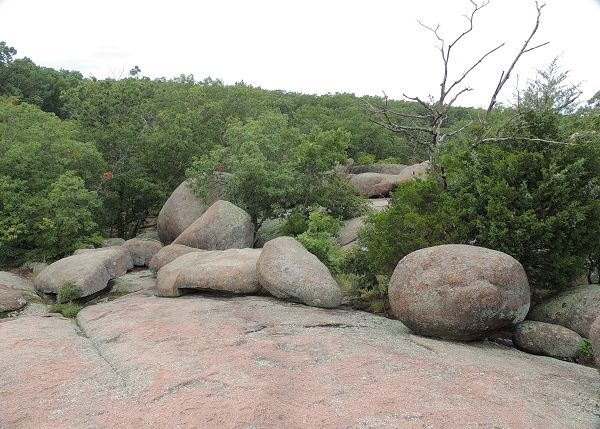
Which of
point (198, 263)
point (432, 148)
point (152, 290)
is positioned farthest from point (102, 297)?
point (432, 148)

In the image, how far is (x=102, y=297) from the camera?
13.8 meters

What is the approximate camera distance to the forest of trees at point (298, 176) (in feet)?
30.1

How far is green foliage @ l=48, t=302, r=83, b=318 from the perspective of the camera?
1202 centimetres

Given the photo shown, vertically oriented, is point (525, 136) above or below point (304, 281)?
above

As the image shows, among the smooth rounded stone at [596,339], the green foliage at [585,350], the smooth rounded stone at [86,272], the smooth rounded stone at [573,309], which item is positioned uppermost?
the smooth rounded stone at [596,339]

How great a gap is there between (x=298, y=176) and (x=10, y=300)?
408 inches

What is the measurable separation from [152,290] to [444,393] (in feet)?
31.8

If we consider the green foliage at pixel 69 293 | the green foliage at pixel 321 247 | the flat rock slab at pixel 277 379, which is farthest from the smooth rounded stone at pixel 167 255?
the flat rock slab at pixel 277 379

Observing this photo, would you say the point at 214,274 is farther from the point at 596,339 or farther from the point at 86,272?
the point at 596,339

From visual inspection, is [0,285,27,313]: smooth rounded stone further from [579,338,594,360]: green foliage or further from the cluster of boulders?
[579,338,594,360]: green foliage

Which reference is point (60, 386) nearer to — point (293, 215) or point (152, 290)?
point (152, 290)

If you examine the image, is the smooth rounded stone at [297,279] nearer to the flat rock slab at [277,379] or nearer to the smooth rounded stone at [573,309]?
the flat rock slab at [277,379]

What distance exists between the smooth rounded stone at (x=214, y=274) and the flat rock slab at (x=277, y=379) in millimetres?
2119

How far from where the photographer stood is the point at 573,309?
28.9 feet
